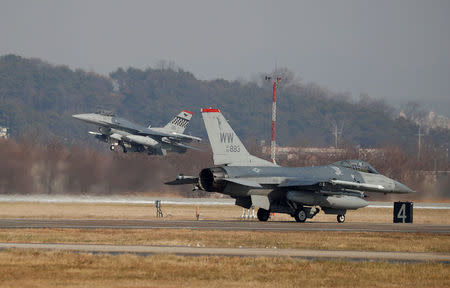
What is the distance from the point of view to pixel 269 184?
36500 millimetres

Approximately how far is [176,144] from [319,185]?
38.1 meters

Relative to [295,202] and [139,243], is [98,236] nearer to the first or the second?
[139,243]

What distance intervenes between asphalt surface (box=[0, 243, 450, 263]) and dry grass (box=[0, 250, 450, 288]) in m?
1.27

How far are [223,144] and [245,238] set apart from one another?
1049 centimetres

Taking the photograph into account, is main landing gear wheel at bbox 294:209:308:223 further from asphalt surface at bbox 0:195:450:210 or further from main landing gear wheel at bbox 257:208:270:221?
asphalt surface at bbox 0:195:450:210

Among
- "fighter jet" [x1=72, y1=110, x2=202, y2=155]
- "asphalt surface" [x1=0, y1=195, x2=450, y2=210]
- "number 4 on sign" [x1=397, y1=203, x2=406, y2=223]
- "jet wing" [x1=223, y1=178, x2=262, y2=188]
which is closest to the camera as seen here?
"jet wing" [x1=223, y1=178, x2=262, y2=188]

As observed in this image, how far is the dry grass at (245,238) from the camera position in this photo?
25.0 m

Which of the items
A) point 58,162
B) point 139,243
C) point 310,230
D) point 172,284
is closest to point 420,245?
point 310,230

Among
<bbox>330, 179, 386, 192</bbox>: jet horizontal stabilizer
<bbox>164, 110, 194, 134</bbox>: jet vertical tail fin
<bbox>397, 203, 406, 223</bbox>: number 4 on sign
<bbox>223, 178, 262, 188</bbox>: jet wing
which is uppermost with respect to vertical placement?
<bbox>164, 110, 194, 134</bbox>: jet vertical tail fin

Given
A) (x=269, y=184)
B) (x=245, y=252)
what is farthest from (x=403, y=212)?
(x=245, y=252)

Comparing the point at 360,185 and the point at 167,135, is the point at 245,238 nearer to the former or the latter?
the point at 360,185

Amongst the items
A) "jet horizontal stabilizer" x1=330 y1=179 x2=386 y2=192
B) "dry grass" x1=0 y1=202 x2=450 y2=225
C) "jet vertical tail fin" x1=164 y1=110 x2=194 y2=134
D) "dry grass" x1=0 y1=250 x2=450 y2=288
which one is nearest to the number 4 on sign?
"jet horizontal stabilizer" x1=330 y1=179 x2=386 y2=192

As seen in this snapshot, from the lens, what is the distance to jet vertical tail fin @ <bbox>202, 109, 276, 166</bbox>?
3684cm

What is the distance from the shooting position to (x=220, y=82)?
19875 cm
